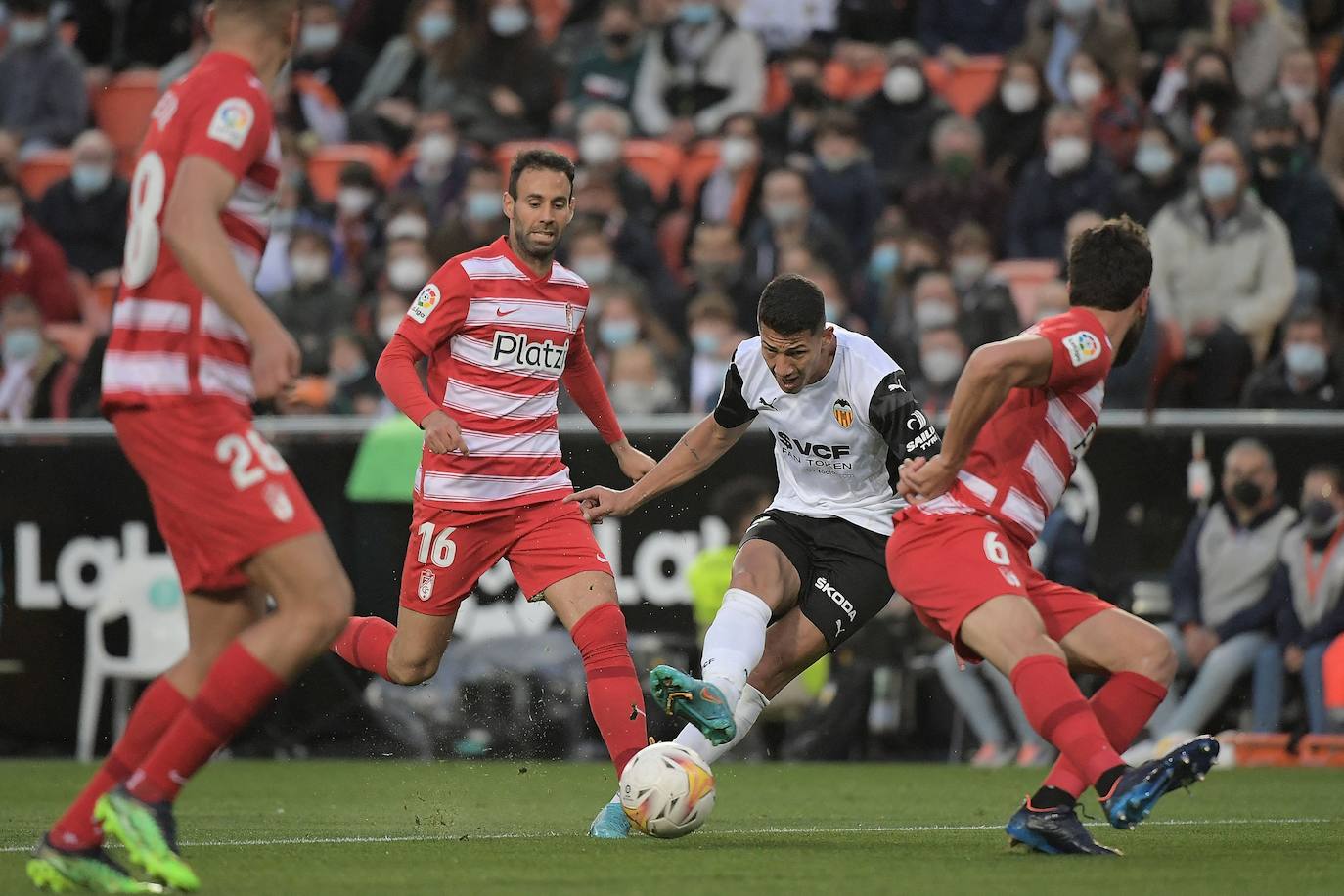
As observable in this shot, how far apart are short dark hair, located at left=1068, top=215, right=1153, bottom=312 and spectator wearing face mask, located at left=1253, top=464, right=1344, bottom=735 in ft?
17.7

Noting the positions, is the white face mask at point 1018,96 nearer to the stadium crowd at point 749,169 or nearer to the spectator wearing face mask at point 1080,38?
the stadium crowd at point 749,169

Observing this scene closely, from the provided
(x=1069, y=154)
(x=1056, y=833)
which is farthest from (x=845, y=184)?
(x=1056, y=833)

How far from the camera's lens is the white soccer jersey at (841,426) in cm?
757

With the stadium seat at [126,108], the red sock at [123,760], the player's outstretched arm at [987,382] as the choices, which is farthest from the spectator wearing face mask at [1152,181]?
the red sock at [123,760]

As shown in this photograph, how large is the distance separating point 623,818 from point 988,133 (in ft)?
31.7

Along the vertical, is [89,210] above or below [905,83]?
below

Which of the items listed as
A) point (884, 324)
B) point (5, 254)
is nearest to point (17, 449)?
point (5, 254)

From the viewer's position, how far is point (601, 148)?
52.6ft

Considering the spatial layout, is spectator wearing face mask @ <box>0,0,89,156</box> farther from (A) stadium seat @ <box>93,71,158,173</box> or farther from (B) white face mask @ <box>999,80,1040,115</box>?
(B) white face mask @ <box>999,80,1040,115</box>

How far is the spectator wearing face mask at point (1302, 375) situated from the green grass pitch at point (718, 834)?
256 centimetres

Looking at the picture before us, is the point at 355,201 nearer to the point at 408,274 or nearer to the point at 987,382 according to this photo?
the point at 408,274

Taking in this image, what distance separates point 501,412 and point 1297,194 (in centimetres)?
838

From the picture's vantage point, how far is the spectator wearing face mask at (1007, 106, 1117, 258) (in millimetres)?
14805

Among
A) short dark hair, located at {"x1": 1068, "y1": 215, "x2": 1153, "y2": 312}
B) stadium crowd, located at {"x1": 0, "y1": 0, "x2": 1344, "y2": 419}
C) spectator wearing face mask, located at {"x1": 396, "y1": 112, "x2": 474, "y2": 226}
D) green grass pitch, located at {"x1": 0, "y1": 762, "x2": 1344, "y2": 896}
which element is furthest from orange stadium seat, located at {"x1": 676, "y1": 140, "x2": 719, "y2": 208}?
short dark hair, located at {"x1": 1068, "y1": 215, "x2": 1153, "y2": 312}
